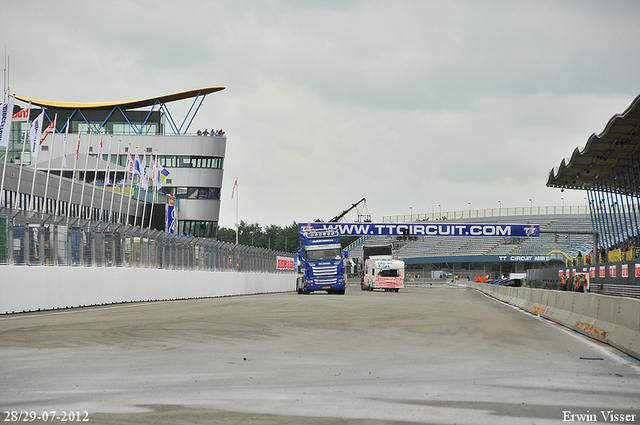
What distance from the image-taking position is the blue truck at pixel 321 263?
47031 millimetres

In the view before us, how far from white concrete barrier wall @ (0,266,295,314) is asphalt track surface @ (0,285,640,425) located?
4.72m

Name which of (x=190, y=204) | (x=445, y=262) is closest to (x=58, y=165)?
(x=190, y=204)

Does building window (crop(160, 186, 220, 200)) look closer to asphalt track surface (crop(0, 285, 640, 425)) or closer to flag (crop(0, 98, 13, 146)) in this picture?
flag (crop(0, 98, 13, 146))

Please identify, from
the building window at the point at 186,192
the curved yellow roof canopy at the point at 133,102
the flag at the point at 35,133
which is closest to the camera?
the flag at the point at 35,133

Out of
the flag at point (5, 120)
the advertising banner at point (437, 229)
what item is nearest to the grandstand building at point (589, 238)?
the advertising banner at point (437, 229)

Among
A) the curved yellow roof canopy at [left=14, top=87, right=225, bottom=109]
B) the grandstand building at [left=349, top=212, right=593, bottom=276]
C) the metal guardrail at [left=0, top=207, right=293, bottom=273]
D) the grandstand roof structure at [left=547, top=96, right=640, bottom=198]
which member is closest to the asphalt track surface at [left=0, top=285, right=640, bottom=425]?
the metal guardrail at [left=0, top=207, right=293, bottom=273]

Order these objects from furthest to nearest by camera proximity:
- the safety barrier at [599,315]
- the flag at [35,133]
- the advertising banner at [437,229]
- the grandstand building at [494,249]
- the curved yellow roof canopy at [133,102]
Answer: the grandstand building at [494,249], the curved yellow roof canopy at [133,102], the advertising banner at [437,229], the flag at [35,133], the safety barrier at [599,315]

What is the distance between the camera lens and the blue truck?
154ft

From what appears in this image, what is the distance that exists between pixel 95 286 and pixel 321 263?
911 inches

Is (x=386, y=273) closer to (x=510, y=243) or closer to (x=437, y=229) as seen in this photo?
(x=437, y=229)

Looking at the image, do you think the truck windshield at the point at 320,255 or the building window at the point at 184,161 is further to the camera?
the building window at the point at 184,161

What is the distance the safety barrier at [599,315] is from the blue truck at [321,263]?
905 inches

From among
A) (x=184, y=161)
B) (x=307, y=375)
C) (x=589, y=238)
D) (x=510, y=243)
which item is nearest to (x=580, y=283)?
(x=307, y=375)

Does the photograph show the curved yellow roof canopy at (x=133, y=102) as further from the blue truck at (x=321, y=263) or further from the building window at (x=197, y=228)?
the blue truck at (x=321, y=263)
